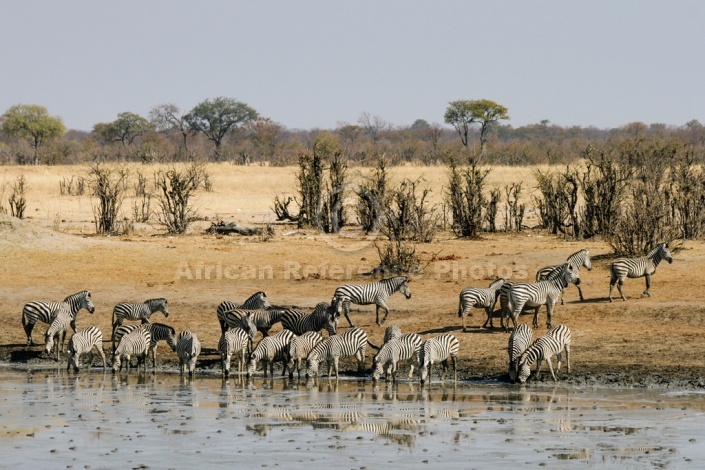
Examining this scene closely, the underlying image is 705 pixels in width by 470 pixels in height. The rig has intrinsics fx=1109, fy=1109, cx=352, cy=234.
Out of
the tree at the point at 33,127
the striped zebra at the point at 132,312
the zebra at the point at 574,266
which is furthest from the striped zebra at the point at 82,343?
the tree at the point at 33,127

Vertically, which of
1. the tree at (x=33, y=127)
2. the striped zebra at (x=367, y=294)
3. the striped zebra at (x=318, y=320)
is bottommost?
the striped zebra at (x=318, y=320)

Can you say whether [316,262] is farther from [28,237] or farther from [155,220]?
[155,220]

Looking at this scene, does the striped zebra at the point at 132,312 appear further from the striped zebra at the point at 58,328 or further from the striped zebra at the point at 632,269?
the striped zebra at the point at 632,269

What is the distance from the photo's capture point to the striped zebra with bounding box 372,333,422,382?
49.9 ft

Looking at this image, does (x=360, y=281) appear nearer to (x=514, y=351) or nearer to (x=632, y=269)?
(x=632, y=269)

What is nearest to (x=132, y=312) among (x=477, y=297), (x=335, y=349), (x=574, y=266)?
(x=335, y=349)

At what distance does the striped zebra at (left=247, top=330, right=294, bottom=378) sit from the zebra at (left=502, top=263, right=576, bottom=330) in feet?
11.8

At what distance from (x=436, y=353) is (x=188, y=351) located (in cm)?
368

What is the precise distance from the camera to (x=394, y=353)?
15.2 meters

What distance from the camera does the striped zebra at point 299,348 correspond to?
15867 millimetres

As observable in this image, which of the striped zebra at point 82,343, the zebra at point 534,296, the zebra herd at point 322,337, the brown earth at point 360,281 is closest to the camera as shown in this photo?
the zebra herd at point 322,337

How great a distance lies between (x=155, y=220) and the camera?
3641 cm

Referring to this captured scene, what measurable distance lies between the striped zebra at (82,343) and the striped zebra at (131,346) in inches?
11.6

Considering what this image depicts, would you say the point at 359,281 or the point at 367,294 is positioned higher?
the point at 367,294
